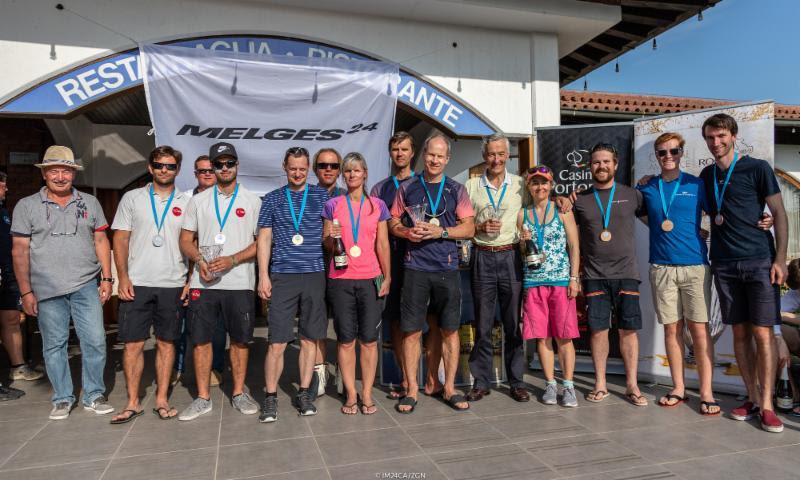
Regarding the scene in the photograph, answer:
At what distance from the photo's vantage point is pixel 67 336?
12.2 ft

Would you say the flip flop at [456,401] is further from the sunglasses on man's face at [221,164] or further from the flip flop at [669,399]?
the sunglasses on man's face at [221,164]

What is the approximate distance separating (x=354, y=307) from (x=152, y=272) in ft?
4.61

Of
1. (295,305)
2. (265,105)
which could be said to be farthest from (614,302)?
(265,105)

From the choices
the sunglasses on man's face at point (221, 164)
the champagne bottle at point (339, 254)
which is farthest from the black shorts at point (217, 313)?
the sunglasses on man's face at point (221, 164)

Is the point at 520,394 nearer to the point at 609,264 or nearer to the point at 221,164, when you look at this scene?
the point at 609,264

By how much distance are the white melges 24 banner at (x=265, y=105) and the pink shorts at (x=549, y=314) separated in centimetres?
202

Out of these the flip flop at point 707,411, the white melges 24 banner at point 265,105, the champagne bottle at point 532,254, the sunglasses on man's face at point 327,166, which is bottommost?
the flip flop at point 707,411

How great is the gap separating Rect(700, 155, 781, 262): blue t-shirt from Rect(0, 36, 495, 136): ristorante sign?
8.78 ft

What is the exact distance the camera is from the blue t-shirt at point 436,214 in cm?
356

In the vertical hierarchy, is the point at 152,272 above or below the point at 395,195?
below

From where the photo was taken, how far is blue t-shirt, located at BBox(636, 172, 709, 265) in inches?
145

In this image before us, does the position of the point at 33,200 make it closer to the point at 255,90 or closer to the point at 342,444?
the point at 255,90

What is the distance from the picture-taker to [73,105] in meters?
4.41

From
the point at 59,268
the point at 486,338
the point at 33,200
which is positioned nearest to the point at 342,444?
the point at 486,338
